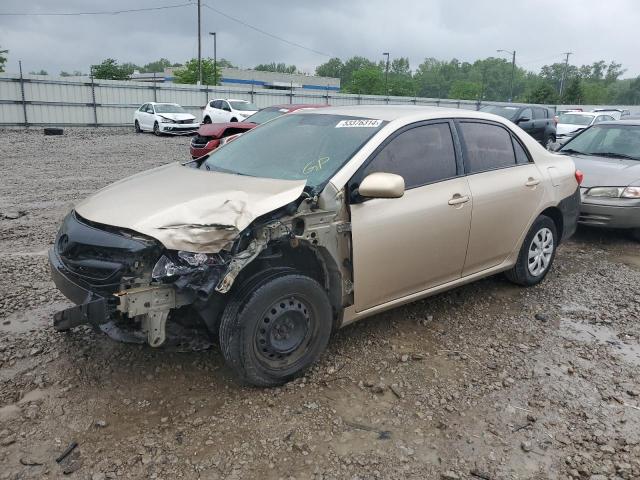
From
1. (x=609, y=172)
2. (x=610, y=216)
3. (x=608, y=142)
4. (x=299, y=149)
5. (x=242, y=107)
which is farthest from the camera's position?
(x=242, y=107)

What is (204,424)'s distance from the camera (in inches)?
114

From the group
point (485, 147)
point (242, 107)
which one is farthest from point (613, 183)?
point (242, 107)

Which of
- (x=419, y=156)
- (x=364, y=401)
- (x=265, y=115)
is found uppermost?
(x=419, y=156)

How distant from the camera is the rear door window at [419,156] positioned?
3.64m

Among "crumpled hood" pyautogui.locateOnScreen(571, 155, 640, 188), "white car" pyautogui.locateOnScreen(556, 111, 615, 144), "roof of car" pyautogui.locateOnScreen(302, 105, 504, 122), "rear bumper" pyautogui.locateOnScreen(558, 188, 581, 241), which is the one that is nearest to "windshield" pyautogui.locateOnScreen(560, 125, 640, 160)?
"crumpled hood" pyautogui.locateOnScreen(571, 155, 640, 188)

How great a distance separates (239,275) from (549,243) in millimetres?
3333

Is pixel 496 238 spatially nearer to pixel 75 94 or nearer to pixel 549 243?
pixel 549 243

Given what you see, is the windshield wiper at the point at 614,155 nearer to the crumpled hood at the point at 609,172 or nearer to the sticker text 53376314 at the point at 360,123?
the crumpled hood at the point at 609,172

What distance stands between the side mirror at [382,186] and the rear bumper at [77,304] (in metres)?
1.60

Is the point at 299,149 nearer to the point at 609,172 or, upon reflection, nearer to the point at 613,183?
the point at 613,183

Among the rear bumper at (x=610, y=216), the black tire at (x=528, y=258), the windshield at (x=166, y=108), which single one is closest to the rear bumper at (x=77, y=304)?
the black tire at (x=528, y=258)

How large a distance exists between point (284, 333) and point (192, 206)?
93cm

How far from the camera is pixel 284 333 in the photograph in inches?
126

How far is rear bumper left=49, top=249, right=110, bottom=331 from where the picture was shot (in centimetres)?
275
